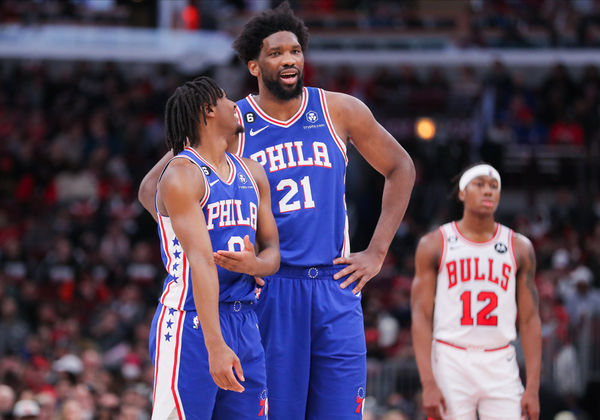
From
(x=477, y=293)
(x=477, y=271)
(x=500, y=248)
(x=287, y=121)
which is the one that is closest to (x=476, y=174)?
(x=500, y=248)

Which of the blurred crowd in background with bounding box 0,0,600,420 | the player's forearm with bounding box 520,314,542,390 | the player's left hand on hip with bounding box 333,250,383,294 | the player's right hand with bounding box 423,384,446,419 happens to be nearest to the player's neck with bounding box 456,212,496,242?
the player's forearm with bounding box 520,314,542,390

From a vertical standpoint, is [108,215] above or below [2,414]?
above

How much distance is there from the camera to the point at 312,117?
511cm

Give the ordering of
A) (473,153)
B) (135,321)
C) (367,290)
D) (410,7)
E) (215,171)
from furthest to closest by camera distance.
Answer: (410,7)
(473,153)
(367,290)
(135,321)
(215,171)

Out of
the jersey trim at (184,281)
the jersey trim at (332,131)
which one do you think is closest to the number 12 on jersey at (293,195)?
the jersey trim at (332,131)

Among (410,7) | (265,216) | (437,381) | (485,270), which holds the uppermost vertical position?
(410,7)

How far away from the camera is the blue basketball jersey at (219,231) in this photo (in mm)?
4383

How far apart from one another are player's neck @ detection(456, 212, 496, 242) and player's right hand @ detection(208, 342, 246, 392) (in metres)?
2.70

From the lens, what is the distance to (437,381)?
6250 millimetres

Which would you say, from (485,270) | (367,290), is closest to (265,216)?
(485,270)

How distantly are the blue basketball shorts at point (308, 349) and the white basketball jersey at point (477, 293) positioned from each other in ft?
4.96

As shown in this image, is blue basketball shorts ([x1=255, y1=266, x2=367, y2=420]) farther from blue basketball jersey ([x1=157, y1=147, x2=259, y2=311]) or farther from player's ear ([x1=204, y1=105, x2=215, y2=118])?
player's ear ([x1=204, y1=105, x2=215, y2=118])

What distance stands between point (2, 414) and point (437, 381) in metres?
4.75

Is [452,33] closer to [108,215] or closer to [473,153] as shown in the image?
[473,153]
